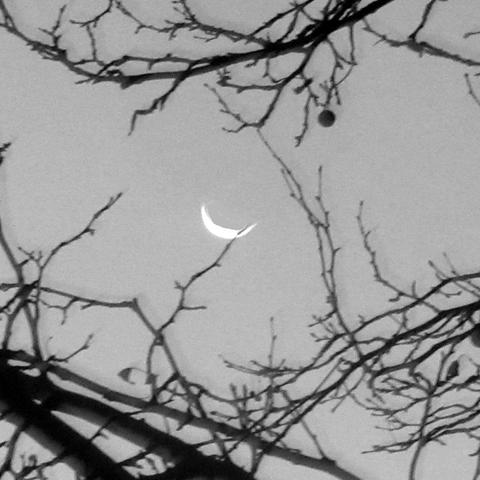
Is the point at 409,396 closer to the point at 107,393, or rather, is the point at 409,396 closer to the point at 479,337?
the point at 479,337

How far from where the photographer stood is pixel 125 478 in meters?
2.10

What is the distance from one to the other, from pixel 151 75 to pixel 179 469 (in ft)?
3.84

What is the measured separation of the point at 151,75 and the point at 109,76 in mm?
324

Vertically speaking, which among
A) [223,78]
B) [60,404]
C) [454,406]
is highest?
[223,78]

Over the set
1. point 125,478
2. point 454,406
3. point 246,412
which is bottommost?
point 125,478

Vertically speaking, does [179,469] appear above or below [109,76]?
below

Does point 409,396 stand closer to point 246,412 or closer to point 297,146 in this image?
point 246,412

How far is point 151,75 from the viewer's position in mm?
2516

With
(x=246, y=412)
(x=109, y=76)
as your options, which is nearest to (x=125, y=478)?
(x=246, y=412)

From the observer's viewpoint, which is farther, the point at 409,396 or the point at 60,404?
the point at 409,396

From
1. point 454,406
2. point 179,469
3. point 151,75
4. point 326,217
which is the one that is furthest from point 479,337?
point 151,75

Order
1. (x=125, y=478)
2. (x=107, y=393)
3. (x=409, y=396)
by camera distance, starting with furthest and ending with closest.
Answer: (x=409, y=396)
(x=107, y=393)
(x=125, y=478)

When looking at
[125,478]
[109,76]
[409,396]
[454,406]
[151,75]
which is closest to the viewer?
[125,478]

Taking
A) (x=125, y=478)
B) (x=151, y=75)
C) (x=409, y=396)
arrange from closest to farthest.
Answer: (x=125, y=478), (x=151, y=75), (x=409, y=396)
